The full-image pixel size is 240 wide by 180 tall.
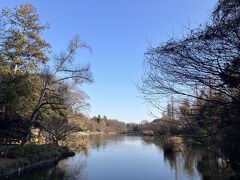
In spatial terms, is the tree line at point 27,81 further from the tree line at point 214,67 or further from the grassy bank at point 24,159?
the tree line at point 214,67

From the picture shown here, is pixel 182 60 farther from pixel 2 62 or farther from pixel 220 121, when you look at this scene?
pixel 2 62

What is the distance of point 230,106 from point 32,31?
22.4 meters

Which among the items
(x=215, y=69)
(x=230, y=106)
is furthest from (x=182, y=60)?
(x=230, y=106)

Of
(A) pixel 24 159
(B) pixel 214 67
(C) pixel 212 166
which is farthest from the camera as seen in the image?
Answer: (A) pixel 24 159

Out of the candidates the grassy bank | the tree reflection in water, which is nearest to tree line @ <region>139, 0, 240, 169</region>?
the tree reflection in water

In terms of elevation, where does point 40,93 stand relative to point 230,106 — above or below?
above


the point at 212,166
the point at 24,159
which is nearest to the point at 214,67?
the point at 212,166

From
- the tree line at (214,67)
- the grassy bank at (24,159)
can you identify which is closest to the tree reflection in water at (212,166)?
the tree line at (214,67)

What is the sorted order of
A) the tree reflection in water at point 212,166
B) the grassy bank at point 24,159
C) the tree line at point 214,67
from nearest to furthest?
the tree line at point 214,67 → the tree reflection in water at point 212,166 → the grassy bank at point 24,159

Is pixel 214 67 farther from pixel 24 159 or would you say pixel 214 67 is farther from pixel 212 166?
pixel 24 159

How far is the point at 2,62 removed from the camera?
22109 mm

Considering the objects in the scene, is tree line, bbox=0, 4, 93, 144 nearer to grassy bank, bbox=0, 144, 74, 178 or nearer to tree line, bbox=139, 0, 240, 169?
grassy bank, bbox=0, 144, 74, 178

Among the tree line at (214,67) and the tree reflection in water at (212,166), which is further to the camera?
the tree reflection in water at (212,166)

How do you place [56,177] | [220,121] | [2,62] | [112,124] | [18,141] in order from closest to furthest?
1. [220,121]
2. [56,177]
3. [18,141]
4. [2,62]
5. [112,124]
